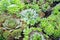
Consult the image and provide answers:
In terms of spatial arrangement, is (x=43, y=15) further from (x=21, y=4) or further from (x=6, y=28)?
(x=6, y=28)

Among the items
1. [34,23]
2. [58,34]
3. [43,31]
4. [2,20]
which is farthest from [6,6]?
[58,34]

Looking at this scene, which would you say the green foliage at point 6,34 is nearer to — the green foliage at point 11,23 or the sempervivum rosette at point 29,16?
the green foliage at point 11,23

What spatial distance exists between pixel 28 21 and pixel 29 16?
0.07 meters

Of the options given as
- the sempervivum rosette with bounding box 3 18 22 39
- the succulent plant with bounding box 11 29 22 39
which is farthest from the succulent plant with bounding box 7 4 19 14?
the succulent plant with bounding box 11 29 22 39

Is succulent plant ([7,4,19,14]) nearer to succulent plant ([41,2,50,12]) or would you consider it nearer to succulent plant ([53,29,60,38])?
succulent plant ([41,2,50,12])

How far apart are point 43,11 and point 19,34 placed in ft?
1.49

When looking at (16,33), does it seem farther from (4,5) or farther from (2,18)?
(4,5)

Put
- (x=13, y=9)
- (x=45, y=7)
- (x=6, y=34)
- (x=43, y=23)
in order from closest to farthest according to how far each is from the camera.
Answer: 1. (x=6, y=34)
2. (x=43, y=23)
3. (x=13, y=9)
4. (x=45, y=7)

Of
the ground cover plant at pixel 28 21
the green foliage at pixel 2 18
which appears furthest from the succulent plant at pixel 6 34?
the green foliage at pixel 2 18

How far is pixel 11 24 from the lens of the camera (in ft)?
5.40

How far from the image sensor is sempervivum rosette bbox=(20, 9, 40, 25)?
1.73 meters

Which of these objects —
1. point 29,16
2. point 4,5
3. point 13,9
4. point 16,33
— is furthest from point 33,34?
point 4,5

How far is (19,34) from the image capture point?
5.29 ft

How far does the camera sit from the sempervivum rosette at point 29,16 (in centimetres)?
173
